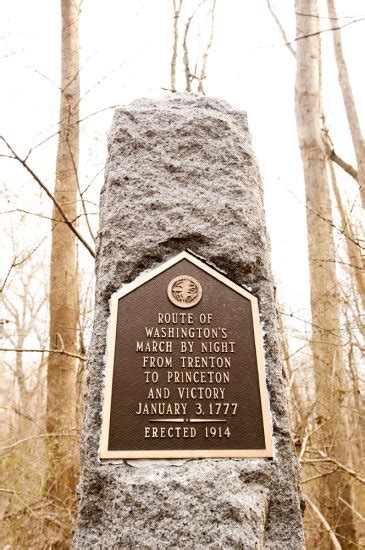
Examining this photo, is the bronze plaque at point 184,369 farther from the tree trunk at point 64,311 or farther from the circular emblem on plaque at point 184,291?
the tree trunk at point 64,311

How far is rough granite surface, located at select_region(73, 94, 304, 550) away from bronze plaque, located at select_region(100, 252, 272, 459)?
9cm

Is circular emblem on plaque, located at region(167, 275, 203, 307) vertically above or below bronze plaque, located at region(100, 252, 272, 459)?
above

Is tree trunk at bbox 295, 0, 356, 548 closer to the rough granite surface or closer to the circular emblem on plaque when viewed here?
the rough granite surface

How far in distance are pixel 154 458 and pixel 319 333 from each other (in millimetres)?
4017

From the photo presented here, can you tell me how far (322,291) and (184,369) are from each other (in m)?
4.13

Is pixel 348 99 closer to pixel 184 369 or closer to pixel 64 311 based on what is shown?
pixel 64 311

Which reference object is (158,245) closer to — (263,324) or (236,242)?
(236,242)

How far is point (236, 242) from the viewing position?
2672 mm

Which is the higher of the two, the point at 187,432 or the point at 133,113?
the point at 133,113

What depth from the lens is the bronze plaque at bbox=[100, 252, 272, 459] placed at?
2.13 m

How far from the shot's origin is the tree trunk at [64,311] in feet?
15.2

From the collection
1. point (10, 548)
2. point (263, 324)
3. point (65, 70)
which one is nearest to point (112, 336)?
point (263, 324)

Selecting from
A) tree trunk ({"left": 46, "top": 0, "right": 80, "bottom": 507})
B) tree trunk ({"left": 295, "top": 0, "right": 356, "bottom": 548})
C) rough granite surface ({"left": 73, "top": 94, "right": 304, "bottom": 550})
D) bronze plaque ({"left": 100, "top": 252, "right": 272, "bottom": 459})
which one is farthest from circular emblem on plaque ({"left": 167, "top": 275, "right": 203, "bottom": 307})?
tree trunk ({"left": 46, "top": 0, "right": 80, "bottom": 507})

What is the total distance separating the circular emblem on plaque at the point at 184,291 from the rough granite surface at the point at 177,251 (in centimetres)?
22
